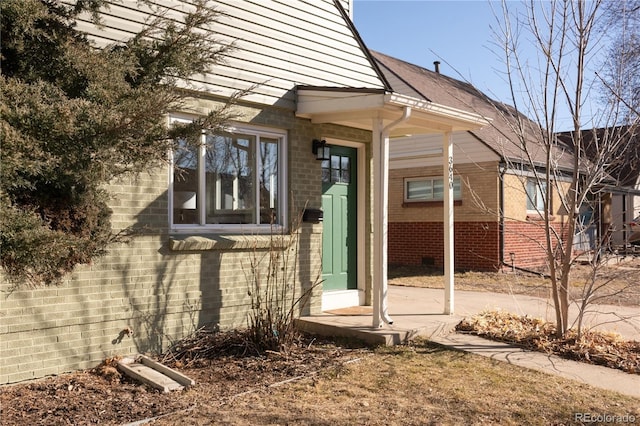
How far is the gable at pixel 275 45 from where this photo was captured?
21.7 feet

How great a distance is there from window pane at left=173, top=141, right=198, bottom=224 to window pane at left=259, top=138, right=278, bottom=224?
102 centimetres

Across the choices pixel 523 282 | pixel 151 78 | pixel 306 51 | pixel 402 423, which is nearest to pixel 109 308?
pixel 151 78

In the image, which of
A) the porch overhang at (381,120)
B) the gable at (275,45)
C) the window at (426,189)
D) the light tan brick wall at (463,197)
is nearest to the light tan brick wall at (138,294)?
the gable at (275,45)

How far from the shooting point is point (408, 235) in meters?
16.7

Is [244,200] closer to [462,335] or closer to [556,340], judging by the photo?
[462,335]

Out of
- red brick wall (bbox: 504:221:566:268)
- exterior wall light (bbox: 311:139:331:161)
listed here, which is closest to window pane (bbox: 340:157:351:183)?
exterior wall light (bbox: 311:139:331:161)

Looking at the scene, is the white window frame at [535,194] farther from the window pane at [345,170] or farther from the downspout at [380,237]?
the window pane at [345,170]

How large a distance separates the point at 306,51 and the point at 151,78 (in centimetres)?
404

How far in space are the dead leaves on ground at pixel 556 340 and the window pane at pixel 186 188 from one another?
3.66 metres

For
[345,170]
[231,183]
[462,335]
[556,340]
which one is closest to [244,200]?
[231,183]

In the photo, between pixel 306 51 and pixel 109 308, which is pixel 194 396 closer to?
pixel 109 308

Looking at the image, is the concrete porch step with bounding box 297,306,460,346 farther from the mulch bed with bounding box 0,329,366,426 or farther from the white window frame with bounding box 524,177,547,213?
the white window frame with bounding box 524,177,547,213

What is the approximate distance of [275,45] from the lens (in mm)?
7723

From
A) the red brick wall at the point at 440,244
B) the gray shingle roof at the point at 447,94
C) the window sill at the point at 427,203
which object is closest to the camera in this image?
the red brick wall at the point at 440,244
